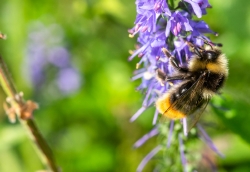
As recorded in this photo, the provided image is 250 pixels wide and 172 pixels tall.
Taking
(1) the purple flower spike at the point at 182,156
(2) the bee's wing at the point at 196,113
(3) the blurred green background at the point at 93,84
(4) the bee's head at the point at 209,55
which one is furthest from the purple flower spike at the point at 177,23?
(3) the blurred green background at the point at 93,84

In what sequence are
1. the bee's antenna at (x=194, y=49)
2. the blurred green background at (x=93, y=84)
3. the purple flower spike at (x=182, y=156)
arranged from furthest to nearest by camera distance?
the blurred green background at (x=93, y=84) < the purple flower spike at (x=182, y=156) < the bee's antenna at (x=194, y=49)

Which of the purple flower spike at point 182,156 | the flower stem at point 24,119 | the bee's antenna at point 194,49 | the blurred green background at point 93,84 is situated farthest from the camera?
the blurred green background at point 93,84

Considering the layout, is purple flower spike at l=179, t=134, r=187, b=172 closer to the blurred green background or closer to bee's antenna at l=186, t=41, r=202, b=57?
bee's antenna at l=186, t=41, r=202, b=57

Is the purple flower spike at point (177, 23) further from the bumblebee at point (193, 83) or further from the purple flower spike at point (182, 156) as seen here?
the purple flower spike at point (182, 156)

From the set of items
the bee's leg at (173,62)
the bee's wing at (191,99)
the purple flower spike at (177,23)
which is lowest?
the bee's wing at (191,99)

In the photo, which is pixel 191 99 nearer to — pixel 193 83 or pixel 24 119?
pixel 193 83

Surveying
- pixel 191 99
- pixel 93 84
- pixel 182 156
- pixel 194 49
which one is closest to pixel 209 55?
pixel 194 49

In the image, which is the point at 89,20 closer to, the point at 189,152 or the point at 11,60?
the point at 11,60
